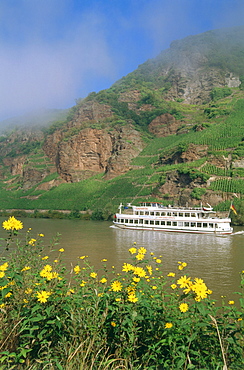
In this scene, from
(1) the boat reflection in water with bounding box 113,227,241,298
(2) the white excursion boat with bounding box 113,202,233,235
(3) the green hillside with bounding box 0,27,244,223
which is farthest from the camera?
(3) the green hillside with bounding box 0,27,244,223

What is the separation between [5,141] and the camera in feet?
Answer: 492

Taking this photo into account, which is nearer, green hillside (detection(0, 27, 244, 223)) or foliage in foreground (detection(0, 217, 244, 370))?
foliage in foreground (detection(0, 217, 244, 370))

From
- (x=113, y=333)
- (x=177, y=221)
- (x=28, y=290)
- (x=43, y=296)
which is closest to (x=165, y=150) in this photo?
(x=177, y=221)

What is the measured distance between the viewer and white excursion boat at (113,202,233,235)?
3613cm

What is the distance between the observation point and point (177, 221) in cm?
3862

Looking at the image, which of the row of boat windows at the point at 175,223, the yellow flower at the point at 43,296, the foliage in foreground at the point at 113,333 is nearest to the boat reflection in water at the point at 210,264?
the foliage in foreground at the point at 113,333

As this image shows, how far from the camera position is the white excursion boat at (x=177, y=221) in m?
36.1

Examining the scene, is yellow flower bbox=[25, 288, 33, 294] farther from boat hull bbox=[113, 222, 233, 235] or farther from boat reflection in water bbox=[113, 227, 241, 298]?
boat hull bbox=[113, 222, 233, 235]

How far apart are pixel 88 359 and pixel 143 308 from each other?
949 mm

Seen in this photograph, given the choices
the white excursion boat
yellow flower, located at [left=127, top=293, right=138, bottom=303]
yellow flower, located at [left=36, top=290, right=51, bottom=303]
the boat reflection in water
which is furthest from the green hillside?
yellow flower, located at [left=36, top=290, right=51, bottom=303]

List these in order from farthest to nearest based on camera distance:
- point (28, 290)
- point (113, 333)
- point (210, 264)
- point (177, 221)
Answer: point (177, 221)
point (210, 264)
point (28, 290)
point (113, 333)

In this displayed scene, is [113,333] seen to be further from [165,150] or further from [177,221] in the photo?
[165,150]

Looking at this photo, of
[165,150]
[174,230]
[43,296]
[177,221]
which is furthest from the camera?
[165,150]

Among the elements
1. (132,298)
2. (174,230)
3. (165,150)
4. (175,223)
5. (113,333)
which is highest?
(165,150)
